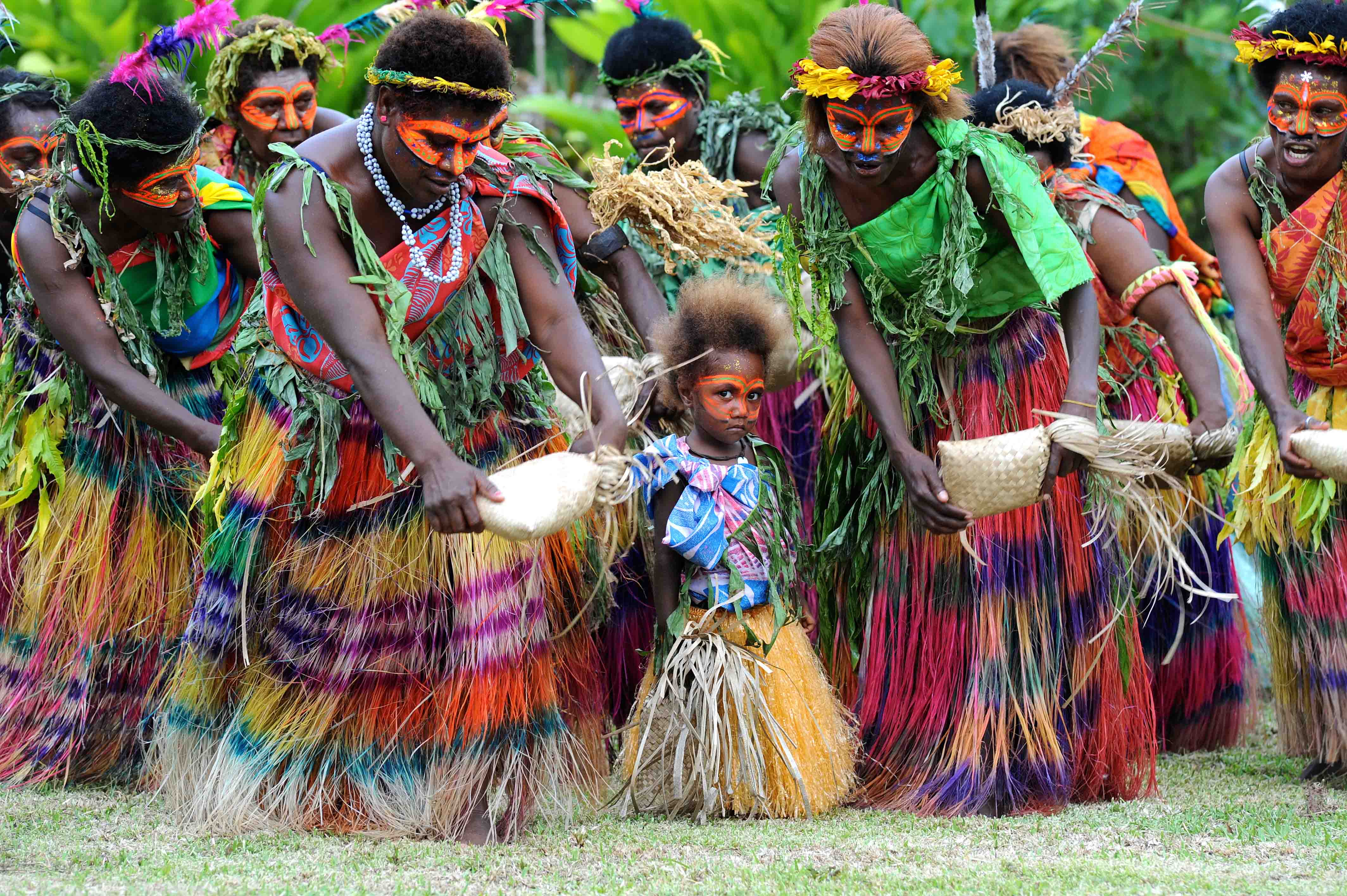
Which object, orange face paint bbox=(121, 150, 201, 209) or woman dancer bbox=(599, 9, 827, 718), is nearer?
orange face paint bbox=(121, 150, 201, 209)

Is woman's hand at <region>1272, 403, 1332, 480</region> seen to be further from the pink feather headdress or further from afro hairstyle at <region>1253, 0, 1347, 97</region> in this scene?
the pink feather headdress

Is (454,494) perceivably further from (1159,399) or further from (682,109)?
(682,109)

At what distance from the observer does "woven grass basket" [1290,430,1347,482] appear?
3449 millimetres

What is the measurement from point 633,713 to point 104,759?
1572 millimetres

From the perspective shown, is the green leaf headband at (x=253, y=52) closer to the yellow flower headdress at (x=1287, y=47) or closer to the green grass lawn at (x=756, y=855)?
the green grass lawn at (x=756, y=855)

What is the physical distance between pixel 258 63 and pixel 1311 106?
3393 millimetres

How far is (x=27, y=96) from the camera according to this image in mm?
4605

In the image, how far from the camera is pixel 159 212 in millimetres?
3975

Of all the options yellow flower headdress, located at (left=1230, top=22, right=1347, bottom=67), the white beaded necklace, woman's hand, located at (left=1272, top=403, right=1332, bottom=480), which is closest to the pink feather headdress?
the white beaded necklace

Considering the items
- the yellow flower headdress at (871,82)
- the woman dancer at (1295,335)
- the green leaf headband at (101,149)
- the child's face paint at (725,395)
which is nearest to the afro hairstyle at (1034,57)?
the woman dancer at (1295,335)

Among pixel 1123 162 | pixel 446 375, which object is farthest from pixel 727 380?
pixel 1123 162

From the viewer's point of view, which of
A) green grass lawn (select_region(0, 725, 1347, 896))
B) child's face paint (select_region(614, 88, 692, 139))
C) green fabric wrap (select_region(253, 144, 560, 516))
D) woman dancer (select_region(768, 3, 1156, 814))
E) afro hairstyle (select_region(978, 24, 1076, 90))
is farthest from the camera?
afro hairstyle (select_region(978, 24, 1076, 90))

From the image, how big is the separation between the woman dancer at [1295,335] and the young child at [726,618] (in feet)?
3.97

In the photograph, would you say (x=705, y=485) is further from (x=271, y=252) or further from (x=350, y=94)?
(x=350, y=94)
